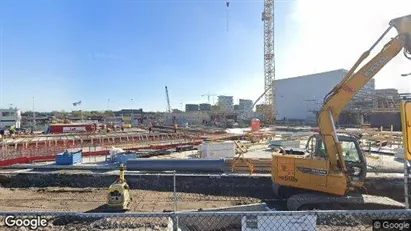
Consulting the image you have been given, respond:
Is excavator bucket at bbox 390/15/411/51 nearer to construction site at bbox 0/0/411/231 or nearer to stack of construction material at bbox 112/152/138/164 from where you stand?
construction site at bbox 0/0/411/231

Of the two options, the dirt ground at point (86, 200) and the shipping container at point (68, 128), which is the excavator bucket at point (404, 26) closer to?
the dirt ground at point (86, 200)

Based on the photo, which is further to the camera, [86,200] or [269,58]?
[269,58]

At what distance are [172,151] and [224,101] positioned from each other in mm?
112136

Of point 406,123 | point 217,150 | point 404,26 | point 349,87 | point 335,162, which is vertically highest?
point 404,26

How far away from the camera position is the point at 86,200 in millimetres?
11766

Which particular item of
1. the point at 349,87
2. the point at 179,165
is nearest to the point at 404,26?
the point at 349,87

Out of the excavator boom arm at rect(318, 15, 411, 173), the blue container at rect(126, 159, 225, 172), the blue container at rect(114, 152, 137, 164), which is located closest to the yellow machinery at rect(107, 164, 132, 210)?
the blue container at rect(126, 159, 225, 172)

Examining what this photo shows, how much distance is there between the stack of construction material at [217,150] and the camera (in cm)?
1794

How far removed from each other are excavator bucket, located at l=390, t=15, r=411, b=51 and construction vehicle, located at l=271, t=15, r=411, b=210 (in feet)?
0.80

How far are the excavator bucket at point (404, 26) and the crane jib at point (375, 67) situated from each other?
0.92 meters

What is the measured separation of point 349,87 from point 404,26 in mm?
2206

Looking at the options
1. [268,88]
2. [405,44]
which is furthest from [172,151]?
[268,88]

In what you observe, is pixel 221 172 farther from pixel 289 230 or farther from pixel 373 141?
pixel 373 141

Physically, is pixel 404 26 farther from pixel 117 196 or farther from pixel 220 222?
pixel 117 196
